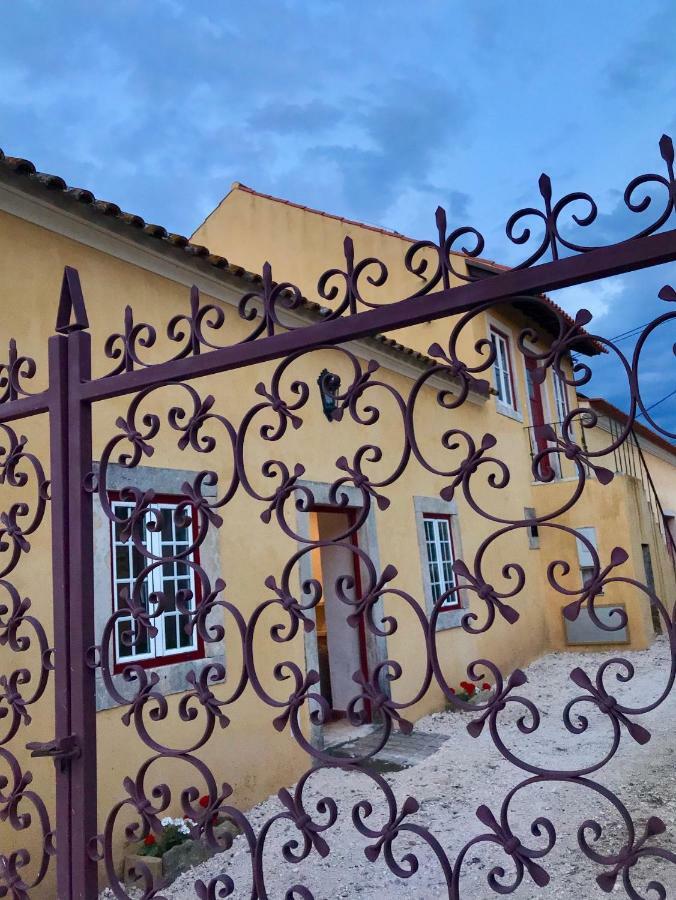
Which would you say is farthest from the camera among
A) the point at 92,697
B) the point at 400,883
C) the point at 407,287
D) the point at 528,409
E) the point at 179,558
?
the point at 528,409

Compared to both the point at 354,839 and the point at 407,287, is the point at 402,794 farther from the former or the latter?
the point at 407,287

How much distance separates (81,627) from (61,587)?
0.45 feet

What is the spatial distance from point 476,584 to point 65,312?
1.58 meters

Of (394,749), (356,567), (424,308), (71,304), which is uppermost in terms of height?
(71,304)

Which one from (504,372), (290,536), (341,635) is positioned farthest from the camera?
(504,372)

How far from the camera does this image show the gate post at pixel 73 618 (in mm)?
1908

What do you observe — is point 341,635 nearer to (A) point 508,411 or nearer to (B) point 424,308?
(A) point 508,411

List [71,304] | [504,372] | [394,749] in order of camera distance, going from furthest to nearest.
Answer: [504,372] < [394,749] < [71,304]

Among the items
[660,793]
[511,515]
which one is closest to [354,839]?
[660,793]

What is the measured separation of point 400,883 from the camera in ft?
11.4

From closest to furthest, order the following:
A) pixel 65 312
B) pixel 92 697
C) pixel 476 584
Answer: pixel 476 584, pixel 92 697, pixel 65 312

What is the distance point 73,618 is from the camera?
2012 millimetres

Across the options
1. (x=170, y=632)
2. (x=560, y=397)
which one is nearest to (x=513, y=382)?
(x=560, y=397)

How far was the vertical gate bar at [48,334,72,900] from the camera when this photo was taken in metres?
1.93
